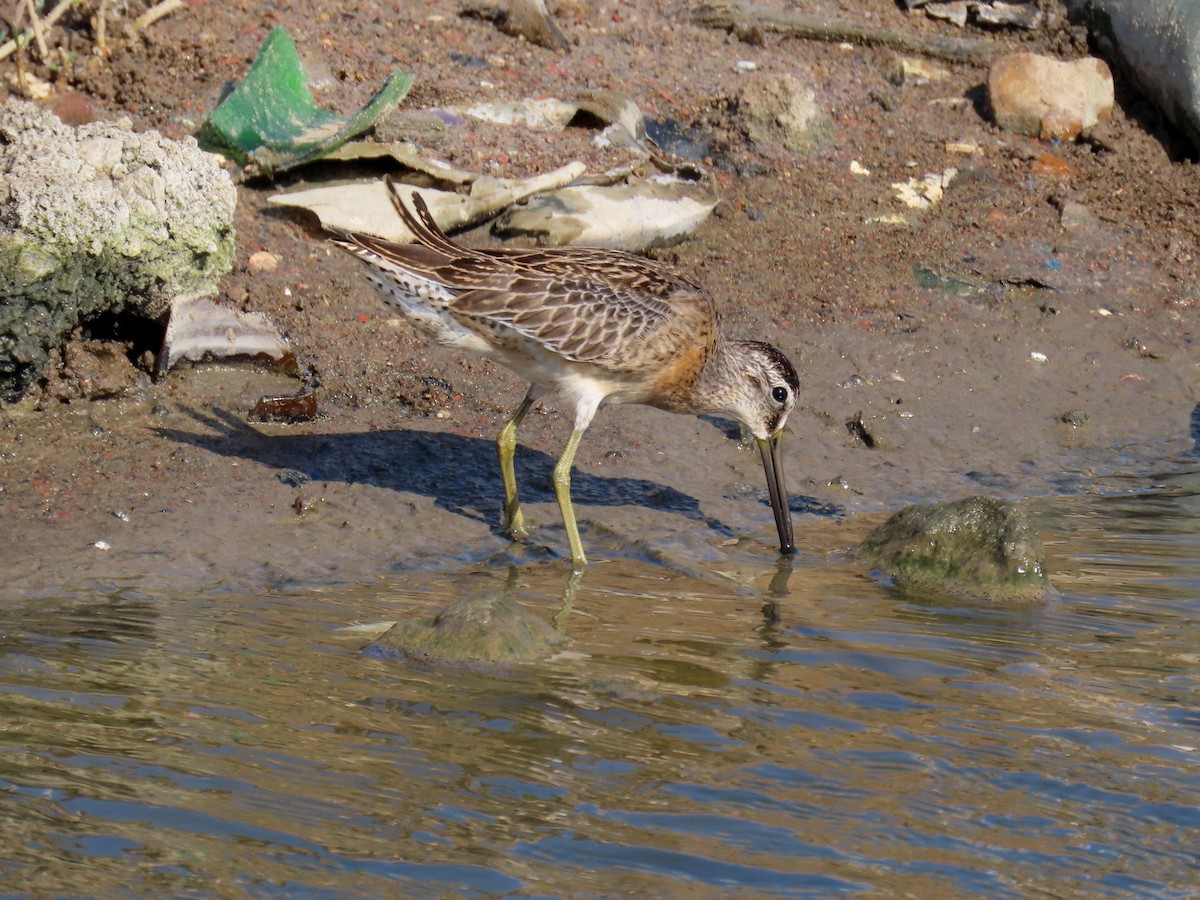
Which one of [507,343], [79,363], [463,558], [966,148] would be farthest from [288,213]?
[966,148]

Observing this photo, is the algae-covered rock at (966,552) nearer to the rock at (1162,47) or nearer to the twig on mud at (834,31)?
the rock at (1162,47)

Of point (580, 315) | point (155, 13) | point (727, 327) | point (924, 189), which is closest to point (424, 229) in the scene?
point (580, 315)

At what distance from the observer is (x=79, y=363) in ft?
22.6

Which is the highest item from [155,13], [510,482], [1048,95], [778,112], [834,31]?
[834,31]

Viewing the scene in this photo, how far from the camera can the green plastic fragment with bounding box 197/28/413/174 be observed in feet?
27.2

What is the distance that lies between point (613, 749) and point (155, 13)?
6.77 meters

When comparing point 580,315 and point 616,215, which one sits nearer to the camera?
point 580,315

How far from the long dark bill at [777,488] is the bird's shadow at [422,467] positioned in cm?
24

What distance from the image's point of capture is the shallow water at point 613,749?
367cm

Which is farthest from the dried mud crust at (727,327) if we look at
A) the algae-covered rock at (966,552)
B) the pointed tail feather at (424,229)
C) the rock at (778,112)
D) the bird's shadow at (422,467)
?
the pointed tail feather at (424,229)

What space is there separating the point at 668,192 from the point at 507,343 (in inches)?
105

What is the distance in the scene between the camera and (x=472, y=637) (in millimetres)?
4949

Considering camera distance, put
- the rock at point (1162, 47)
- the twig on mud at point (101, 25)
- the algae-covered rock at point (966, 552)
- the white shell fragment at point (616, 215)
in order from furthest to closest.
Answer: the rock at point (1162, 47) < the twig on mud at point (101, 25) < the white shell fragment at point (616, 215) < the algae-covered rock at point (966, 552)

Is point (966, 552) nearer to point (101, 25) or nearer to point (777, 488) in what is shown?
point (777, 488)
